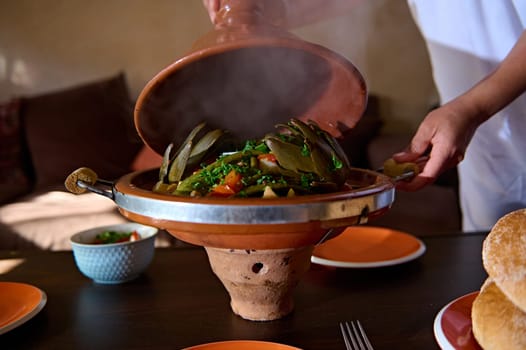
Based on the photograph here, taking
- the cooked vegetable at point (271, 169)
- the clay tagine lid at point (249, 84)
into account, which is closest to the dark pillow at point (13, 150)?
the clay tagine lid at point (249, 84)

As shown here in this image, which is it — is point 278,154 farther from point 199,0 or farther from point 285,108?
point 199,0

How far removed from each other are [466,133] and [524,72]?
18 centimetres

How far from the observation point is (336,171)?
83cm

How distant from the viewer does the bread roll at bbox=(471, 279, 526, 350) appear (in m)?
0.61

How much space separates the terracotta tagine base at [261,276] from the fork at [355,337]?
0.11 m

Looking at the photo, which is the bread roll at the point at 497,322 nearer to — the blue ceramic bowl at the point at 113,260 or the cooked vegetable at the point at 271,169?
the cooked vegetable at the point at 271,169

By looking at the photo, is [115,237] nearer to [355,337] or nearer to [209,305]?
[209,305]

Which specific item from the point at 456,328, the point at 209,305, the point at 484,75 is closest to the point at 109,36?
the point at 484,75

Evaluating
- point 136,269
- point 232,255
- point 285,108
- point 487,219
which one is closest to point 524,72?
point 285,108

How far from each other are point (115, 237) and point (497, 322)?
79 cm

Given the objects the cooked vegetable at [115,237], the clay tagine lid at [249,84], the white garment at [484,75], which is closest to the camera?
the clay tagine lid at [249,84]

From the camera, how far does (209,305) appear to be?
91 cm

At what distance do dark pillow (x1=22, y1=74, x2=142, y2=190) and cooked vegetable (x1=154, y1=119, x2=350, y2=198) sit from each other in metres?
2.46

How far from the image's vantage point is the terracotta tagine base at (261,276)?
31.8 inches
